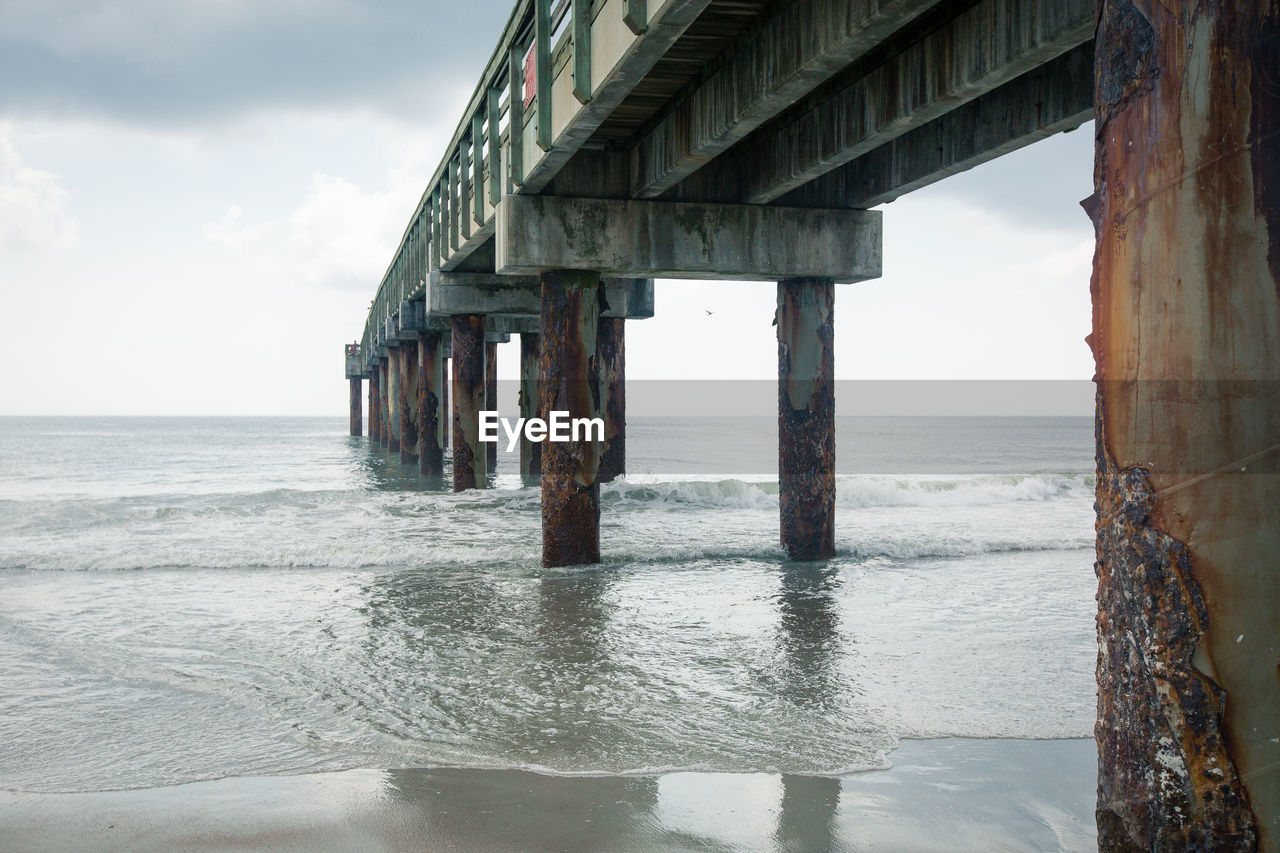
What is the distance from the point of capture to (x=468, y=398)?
17109 mm

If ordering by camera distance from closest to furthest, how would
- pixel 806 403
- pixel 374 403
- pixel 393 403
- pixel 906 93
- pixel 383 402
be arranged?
pixel 906 93 → pixel 806 403 → pixel 393 403 → pixel 383 402 → pixel 374 403

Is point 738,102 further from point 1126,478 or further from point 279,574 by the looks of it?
point 279,574

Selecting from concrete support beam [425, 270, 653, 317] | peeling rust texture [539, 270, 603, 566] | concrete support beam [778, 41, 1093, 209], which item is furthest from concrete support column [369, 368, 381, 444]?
concrete support beam [778, 41, 1093, 209]

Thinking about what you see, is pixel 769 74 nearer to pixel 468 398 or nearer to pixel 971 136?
pixel 971 136

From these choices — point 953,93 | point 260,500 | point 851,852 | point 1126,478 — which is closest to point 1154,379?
point 1126,478

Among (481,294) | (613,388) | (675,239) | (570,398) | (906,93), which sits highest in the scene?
(906,93)

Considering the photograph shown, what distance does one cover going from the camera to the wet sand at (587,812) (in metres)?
3.55

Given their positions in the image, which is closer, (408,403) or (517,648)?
(517,648)

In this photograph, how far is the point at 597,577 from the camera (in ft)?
30.3

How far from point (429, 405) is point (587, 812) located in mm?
18904

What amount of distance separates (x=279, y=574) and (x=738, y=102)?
262 inches

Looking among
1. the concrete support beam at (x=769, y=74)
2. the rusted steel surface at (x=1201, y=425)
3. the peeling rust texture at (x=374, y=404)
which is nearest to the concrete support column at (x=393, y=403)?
the peeling rust texture at (x=374, y=404)

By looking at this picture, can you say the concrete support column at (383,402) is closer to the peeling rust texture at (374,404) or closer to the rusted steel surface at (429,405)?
the peeling rust texture at (374,404)

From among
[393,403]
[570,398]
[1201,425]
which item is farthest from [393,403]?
[1201,425]
